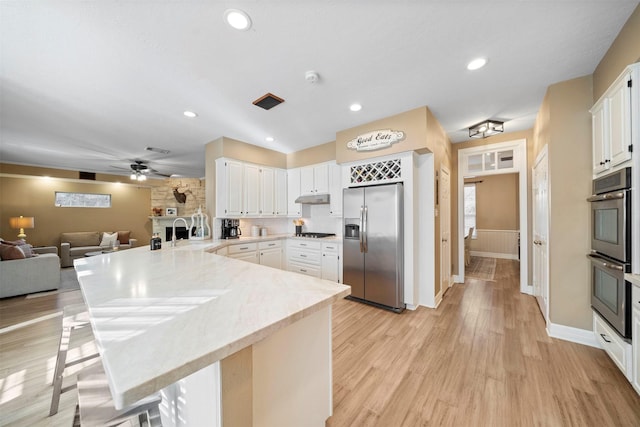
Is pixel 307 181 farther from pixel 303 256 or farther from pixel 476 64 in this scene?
pixel 476 64

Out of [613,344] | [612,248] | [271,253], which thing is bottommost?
[613,344]

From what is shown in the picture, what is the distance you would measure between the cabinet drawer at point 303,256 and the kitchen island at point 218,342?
98.1 inches

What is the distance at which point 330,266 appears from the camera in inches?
152

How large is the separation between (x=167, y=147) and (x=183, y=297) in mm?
4378

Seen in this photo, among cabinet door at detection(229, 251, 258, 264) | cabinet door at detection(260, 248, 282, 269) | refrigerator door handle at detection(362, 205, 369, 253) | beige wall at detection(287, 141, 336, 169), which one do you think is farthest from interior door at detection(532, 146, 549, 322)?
cabinet door at detection(229, 251, 258, 264)

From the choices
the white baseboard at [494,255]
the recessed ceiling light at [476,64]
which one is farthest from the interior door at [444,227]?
the white baseboard at [494,255]

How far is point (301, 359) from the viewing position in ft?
3.82

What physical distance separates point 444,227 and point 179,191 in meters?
7.93

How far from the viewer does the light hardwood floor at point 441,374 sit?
1.50 m

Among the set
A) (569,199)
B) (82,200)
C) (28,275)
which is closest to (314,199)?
(569,199)

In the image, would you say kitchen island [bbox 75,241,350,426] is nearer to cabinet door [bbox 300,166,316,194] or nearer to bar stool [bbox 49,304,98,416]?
bar stool [bbox 49,304,98,416]

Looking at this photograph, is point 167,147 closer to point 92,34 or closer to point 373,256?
point 92,34

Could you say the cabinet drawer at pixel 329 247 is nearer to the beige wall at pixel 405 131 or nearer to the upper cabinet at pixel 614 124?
the beige wall at pixel 405 131

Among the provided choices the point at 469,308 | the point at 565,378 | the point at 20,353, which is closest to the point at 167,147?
the point at 20,353
